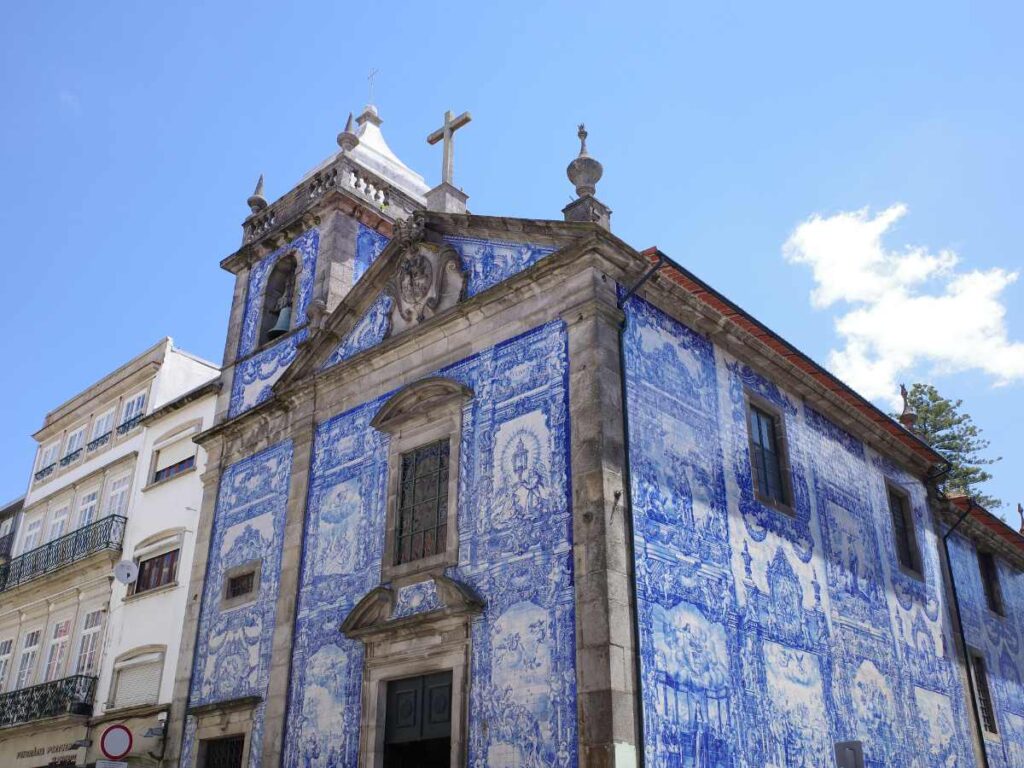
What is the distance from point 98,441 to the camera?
66.1 ft

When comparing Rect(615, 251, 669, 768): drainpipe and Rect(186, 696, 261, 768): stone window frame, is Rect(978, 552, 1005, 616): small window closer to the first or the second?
Rect(615, 251, 669, 768): drainpipe

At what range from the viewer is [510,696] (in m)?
9.45

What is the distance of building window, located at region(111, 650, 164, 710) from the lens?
578 inches

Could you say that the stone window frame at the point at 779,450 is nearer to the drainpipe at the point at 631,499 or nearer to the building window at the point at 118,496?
the drainpipe at the point at 631,499

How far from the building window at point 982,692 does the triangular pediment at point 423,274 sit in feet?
32.1

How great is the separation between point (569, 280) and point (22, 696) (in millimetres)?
13228

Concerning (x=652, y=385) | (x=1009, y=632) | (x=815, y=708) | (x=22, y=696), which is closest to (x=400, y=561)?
(x=652, y=385)

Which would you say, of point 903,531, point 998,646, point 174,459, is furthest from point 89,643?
point 998,646

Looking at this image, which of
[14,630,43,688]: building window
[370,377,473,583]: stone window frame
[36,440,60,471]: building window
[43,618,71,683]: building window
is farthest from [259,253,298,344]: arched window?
[36,440,60,471]: building window

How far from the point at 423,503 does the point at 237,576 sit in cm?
373

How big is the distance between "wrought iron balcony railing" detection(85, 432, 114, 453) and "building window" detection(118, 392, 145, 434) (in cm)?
45

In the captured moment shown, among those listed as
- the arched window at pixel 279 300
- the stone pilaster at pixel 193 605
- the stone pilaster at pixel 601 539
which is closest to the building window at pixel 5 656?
the stone pilaster at pixel 193 605

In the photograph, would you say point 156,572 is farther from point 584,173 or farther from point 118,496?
point 584,173

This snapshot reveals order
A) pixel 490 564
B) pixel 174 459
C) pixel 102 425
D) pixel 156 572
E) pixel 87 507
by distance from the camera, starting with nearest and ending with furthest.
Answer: pixel 490 564, pixel 156 572, pixel 174 459, pixel 87 507, pixel 102 425
